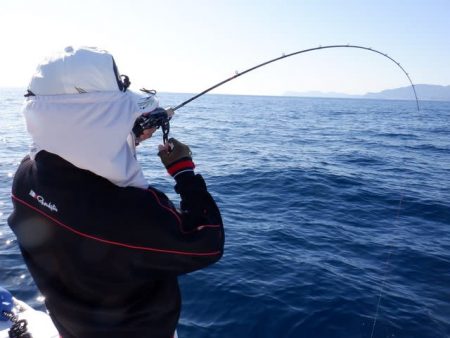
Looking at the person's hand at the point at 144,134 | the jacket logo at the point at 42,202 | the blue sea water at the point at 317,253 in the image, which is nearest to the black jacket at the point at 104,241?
the jacket logo at the point at 42,202

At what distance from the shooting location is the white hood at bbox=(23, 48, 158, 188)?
1.69 metres

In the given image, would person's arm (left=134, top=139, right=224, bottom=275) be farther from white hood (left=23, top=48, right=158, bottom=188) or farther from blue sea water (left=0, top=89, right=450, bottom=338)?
blue sea water (left=0, top=89, right=450, bottom=338)

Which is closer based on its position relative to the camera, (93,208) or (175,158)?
(93,208)

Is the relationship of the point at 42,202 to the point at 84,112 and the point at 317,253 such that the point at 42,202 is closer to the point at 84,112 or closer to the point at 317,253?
the point at 84,112

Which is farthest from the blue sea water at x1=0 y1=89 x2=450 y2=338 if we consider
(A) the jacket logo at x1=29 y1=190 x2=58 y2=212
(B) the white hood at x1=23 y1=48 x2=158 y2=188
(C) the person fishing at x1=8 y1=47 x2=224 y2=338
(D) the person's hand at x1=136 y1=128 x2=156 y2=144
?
(B) the white hood at x1=23 y1=48 x2=158 y2=188

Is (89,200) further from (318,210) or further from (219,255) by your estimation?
(318,210)

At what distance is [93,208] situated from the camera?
1712 millimetres

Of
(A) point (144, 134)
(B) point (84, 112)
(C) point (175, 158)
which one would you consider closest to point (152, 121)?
(A) point (144, 134)

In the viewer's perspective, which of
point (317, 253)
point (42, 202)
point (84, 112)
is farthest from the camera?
point (317, 253)

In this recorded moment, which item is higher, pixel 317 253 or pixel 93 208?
pixel 93 208

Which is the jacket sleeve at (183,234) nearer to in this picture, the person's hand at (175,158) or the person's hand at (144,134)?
the person's hand at (175,158)

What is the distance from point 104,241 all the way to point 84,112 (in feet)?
1.89

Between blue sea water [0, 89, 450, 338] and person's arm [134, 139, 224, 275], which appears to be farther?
blue sea water [0, 89, 450, 338]

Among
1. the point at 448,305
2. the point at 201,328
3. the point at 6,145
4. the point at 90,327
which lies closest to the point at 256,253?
the point at 201,328
